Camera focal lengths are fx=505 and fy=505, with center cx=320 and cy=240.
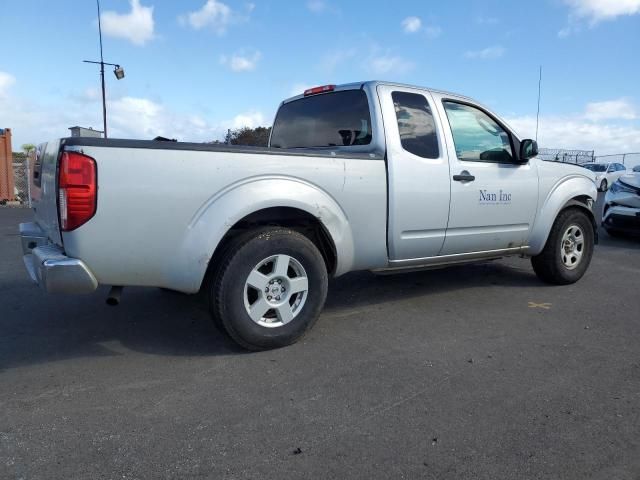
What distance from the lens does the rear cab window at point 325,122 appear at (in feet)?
13.7

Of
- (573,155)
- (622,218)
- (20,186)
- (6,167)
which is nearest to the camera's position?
(622,218)

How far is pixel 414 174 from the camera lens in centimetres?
402

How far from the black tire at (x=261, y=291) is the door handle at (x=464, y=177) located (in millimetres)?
1494

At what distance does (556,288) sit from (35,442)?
190 inches

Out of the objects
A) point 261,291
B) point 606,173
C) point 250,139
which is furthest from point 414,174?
point 606,173

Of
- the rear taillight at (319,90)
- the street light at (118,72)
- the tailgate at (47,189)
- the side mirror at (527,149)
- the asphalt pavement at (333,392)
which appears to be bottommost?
the asphalt pavement at (333,392)

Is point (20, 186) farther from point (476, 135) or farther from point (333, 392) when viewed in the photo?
point (333, 392)

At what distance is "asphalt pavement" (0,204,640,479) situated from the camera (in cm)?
227

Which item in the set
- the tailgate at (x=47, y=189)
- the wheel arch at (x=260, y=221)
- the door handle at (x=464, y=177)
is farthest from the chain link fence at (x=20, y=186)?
the door handle at (x=464, y=177)

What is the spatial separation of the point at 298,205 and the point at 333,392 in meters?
1.24

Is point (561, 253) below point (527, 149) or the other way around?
below

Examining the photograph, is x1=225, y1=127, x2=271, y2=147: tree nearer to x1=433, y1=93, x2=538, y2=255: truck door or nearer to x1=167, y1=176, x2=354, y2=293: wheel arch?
x1=167, y1=176, x2=354, y2=293: wheel arch

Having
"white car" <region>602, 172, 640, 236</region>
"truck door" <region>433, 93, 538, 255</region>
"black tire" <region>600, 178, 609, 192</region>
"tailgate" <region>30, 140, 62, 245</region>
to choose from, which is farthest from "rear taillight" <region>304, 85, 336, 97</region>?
"black tire" <region>600, 178, 609, 192</region>

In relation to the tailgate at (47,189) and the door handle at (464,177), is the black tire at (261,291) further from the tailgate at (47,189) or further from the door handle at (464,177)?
the door handle at (464,177)
